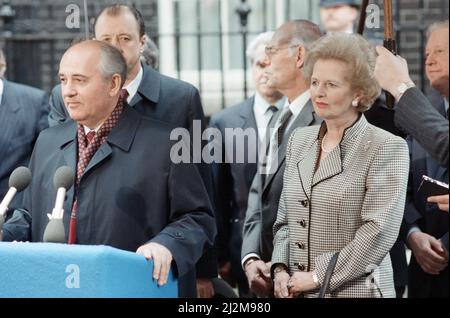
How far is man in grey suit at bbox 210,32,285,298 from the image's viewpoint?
651cm

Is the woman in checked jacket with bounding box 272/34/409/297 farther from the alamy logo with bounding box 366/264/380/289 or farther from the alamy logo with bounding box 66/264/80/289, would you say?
the alamy logo with bounding box 66/264/80/289

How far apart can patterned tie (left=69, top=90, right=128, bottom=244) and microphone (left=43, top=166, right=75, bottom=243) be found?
0.32 meters

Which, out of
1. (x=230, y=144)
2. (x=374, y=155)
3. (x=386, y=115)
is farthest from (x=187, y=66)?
(x=374, y=155)

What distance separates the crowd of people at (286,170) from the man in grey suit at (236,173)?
628 mm

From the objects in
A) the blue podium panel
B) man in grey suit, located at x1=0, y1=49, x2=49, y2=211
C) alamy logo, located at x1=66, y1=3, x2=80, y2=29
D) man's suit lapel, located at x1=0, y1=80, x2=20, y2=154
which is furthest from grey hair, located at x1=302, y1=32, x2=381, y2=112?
man's suit lapel, located at x1=0, y1=80, x2=20, y2=154

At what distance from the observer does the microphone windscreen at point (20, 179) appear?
15.5 ft

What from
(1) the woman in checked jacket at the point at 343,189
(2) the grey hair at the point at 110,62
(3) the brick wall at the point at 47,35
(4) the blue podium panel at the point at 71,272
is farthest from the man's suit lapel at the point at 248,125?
(3) the brick wall at the point at 47,35

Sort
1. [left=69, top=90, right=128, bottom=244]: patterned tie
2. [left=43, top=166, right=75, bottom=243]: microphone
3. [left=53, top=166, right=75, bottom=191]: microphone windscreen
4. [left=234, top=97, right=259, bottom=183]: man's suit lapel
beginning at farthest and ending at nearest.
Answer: [left=234, top=97, right=259, bottom=183]: man's suit lapel → [left=69, top=90, right=128, bottom=244]: patterned tie → [left=53, top=166, right=75, bottom=191]: microphone windscreen → [left=43, top=166, right=75, bottom=243]: microphone

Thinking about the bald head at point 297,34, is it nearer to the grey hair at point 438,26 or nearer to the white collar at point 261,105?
the grey hair at point 438,26

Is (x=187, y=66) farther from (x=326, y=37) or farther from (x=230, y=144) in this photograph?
(x=326, y=37)

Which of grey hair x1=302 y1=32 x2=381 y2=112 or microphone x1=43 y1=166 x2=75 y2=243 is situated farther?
→ grey hair x1=302 y1=32 x2=381 y2=112

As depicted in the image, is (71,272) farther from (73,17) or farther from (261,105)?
(261,105)

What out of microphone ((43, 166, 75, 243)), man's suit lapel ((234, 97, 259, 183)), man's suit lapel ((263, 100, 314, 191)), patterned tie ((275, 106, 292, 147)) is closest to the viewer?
microphone ((43, 166, 75, 243))

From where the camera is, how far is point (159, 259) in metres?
4.55
